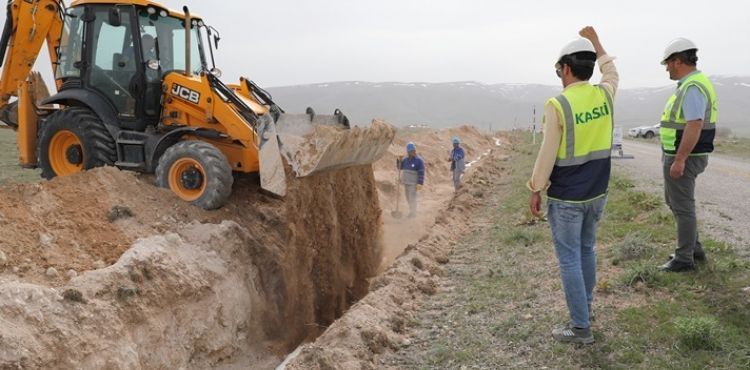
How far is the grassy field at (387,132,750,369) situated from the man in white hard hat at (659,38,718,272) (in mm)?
414

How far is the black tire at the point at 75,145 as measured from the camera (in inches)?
324

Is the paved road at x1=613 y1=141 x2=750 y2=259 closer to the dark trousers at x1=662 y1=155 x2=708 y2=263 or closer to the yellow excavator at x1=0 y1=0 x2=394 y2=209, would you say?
the dark trousers at x1=662 y1=155 x2=708 y2=263

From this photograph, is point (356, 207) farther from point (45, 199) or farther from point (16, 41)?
point (16, 41)

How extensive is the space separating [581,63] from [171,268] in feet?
14.3

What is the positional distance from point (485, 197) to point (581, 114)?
9.42 metres

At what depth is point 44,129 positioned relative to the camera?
8531 mm

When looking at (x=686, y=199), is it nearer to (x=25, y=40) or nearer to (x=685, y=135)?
(x=685, y=135)

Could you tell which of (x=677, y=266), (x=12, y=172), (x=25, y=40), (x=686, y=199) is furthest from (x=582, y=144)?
(x=12, y=172)

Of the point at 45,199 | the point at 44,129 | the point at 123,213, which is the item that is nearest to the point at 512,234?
the point at 123,213

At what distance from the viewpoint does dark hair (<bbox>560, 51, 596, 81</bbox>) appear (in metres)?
4.20

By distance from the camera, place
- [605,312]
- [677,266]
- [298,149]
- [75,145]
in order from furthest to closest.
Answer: [75,145]
[298,149]
[677,266]
[605,312]

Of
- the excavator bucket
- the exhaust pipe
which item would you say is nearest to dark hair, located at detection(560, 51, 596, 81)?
the excavator bucket

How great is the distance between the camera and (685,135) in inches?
200

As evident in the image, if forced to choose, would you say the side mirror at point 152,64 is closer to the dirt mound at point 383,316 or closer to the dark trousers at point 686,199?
the dirt mound at point 383,316
